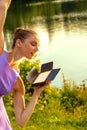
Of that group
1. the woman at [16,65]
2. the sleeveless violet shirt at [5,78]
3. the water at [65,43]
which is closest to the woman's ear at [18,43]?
the woman at [16,65]

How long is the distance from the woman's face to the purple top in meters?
0.11

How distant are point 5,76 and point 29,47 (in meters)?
0.22

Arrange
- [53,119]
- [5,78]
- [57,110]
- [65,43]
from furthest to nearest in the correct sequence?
[65,43] → [57,110] → [53,119] → [5,78]

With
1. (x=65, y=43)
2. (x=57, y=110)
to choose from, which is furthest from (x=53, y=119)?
(x=65, y=43)

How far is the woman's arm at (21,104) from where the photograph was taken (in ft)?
8.71

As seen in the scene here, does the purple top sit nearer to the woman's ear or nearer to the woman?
the woman

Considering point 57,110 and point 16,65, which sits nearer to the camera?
point 16,65

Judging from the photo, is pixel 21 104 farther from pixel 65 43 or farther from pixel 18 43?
pixel 65 43

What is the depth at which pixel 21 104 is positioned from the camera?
2.74m

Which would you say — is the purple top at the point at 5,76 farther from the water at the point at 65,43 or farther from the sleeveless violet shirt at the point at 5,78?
the water at the point at 65,43

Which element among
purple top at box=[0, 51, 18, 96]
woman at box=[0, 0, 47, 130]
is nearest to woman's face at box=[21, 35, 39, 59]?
woman at box=[0, 0, 47, 130]

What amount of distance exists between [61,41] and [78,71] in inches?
360

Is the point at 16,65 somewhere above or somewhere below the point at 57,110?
above

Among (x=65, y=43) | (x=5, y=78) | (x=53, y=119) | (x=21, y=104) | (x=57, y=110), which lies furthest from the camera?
Answer: (x=65, y=43)
